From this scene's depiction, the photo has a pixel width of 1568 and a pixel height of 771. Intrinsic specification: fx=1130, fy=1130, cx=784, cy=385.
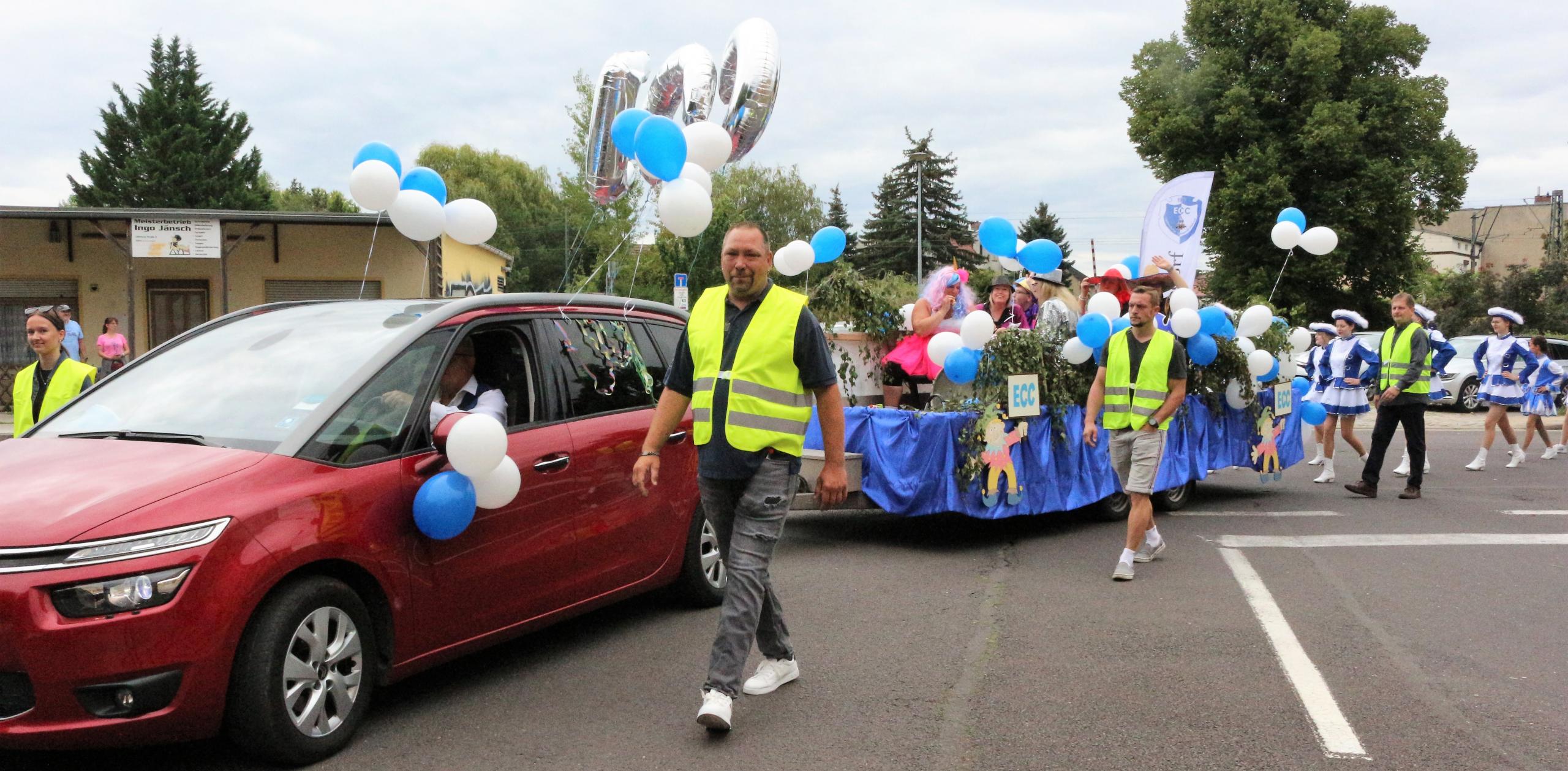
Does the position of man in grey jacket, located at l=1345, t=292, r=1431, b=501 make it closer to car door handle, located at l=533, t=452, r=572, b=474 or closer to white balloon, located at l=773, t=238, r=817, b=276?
white balloon, located at l=773, t=238, r=817, b=276

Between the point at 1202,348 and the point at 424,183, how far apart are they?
559 centimetres

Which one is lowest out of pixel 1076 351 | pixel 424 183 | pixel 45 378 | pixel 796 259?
pixel 45 378

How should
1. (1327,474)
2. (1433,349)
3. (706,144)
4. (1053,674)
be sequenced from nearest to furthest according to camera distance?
1. (1053,674)
2. (706,144)
3. (1433,349)
4. (1327,474)

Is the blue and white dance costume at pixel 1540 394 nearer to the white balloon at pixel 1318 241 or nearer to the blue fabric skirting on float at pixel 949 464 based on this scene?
the white balloon at pixel 1318 241

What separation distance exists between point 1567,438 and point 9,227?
26912 millimetres

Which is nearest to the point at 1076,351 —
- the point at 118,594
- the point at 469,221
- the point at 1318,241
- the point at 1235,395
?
the point at 1235,395

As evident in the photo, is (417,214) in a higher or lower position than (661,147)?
lower

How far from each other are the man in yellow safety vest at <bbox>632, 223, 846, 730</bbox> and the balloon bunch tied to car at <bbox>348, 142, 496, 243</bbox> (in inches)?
77.3

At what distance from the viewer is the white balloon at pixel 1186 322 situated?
8039 millimetres

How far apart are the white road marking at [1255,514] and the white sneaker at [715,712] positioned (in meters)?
6.25

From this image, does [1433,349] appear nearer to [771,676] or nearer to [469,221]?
[771,676]

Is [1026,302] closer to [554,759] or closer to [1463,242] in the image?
[554,759]

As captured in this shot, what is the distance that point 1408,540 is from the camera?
7.98 meters

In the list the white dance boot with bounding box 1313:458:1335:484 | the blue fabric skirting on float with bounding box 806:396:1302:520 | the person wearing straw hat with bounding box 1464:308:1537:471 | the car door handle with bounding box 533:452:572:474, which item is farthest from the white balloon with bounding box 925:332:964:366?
the person wearing straw hat with bounding box 1464:308:1537:471
